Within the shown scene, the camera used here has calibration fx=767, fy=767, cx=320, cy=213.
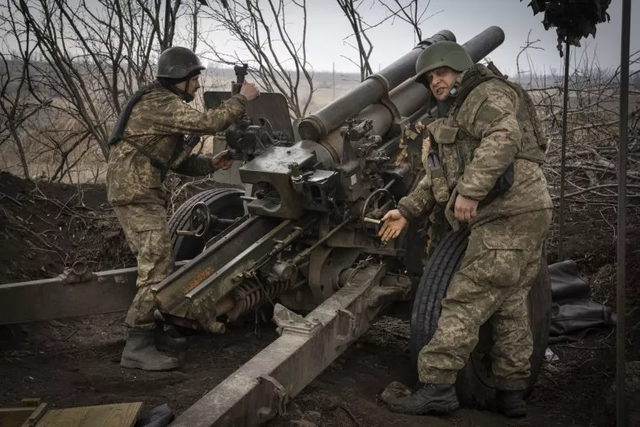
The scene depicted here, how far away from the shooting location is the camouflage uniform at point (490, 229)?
3926 millimetres

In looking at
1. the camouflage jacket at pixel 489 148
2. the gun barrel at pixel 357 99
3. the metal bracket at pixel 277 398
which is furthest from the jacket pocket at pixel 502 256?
the gun barrel at pixel 357 99

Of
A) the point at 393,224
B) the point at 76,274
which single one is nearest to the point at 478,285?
the point at 393,224

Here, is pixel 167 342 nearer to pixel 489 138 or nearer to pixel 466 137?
pixel 466 137

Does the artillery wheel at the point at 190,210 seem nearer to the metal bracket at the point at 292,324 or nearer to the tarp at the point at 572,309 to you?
the metal bracket at the point at 292,324

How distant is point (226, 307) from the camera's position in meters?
4.57

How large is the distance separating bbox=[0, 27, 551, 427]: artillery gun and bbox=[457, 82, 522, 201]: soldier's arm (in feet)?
1.80

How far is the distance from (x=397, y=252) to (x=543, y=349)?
3.76 ft

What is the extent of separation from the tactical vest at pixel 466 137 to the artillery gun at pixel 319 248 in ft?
1.17

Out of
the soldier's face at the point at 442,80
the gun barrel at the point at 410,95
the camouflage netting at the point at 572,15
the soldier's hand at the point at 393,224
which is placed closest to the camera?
the soldier's face at the point at 442,80

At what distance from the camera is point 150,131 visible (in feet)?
15.4

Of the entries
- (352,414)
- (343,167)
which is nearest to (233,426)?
(352,414)

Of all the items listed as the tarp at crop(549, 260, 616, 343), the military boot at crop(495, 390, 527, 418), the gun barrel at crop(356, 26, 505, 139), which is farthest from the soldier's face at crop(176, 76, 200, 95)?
the tarp at crop(549, 260, 616, 343)

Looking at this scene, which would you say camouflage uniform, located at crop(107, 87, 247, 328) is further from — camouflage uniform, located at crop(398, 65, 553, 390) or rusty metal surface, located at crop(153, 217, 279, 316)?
camouflage uniform, located at crop(398, 65, 553, 390)

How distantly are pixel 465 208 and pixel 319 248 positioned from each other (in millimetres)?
1433
